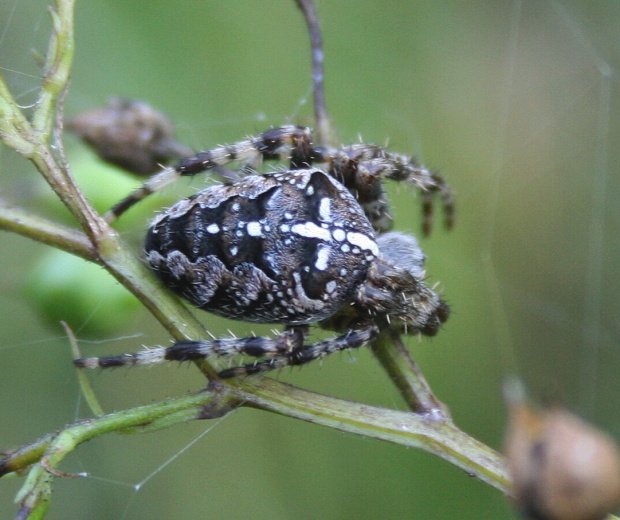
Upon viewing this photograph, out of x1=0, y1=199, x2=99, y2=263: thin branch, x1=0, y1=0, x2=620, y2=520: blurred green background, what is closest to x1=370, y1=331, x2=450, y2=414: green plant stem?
x1=0, y1=199, x2=99, y2=263: thin branch

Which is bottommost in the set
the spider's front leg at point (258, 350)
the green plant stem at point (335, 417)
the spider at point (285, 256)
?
the green plant stem at point (335, 417)

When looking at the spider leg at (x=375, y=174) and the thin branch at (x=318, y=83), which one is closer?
the thin branch at (x=318, y=83)

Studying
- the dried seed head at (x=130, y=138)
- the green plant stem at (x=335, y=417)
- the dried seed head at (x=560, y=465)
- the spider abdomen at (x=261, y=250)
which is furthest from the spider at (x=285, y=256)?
the dried seed head at (x=560, y=465)

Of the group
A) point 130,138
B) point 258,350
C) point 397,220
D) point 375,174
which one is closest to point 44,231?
point 258,350

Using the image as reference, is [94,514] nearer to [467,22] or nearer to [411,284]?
[411,284]

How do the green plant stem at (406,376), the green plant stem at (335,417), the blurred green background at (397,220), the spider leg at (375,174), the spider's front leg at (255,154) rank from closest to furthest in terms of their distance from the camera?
the green plant stem at (335,417)
the green plant stem at (406,376)
the spider's front leg at (255,154)
the spider leg at (375,174)
the blurred green background at (397,220)

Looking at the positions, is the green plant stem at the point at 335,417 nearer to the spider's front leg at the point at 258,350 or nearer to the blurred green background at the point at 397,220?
the spider's front leg at the point at 258,350

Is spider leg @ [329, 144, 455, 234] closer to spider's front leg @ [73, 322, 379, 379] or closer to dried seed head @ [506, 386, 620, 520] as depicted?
spider's front leg @ [73, 322, 379, 379]
